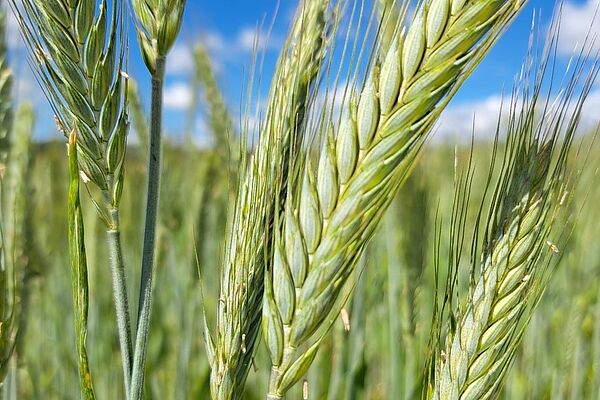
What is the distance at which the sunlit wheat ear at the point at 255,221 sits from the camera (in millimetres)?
517

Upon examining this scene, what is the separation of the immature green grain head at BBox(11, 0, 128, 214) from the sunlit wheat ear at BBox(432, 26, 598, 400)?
32cm

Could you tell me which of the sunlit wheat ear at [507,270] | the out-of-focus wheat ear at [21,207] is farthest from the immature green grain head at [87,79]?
the out-of-focus wheat ear at [21,207]

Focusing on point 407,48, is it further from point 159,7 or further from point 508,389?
point 508,389

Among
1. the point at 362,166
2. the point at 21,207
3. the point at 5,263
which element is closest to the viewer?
the point at 362,166

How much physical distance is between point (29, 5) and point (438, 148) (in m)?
3.74

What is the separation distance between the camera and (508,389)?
1372 mm

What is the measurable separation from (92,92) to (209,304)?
4.91 ft

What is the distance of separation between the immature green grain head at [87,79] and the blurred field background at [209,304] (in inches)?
15.7

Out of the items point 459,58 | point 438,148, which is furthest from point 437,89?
point 438,148

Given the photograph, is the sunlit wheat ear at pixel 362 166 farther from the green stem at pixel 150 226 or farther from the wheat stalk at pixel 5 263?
the wheat stalk at pixel 5 263

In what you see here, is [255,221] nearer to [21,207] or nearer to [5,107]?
[5,107]

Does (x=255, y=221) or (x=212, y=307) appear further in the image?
(x=212, y=307)

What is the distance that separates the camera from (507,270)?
22.8 inches

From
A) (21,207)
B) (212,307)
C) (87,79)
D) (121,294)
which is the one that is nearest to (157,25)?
(87,79)
